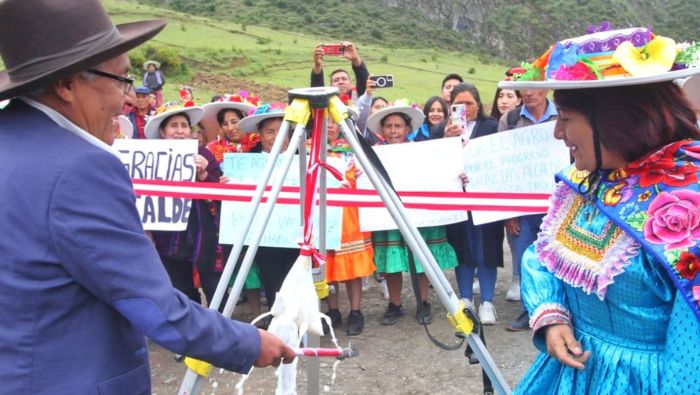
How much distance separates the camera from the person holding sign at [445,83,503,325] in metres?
4.92

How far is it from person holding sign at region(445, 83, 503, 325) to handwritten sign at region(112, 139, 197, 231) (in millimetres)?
2169

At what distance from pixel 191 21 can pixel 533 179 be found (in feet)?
160

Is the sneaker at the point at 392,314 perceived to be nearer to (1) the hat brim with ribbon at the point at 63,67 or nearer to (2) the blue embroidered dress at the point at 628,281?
(2) the blue embroidered dress at the point at 628,281

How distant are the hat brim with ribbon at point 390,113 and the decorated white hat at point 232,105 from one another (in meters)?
1.08


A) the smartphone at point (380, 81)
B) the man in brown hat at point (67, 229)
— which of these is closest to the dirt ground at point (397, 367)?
the man in brown hat at point (67, 229)

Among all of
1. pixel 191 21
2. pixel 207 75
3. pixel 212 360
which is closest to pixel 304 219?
pixel 212 360

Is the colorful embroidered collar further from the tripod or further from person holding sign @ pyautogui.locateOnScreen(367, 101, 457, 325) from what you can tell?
person holding sign @ pyautogui.locateOnScreen(367, 101, 457, 325)

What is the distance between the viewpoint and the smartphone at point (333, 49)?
494 cm

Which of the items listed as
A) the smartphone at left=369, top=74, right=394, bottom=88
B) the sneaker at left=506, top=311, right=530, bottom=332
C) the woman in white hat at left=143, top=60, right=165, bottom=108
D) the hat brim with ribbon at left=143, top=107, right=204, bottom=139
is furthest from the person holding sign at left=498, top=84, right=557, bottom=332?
the woman in white hat at left=143, top=60, right=165, bottom=108

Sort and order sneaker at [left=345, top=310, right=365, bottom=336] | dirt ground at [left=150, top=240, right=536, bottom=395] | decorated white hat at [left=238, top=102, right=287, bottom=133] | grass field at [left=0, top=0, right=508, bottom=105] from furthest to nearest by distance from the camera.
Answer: grass field at [left=0, top=0, right=508, bottom=105]
sneaker at [left=345, top=310, right=365, bottom=336]
decorated white hat at [left=238, top=102, right=287, bottom=133]
dirt ground at [left=150, top=240, right=536, bottom=395]

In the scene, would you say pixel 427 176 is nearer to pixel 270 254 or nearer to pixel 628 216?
pixel 270 254

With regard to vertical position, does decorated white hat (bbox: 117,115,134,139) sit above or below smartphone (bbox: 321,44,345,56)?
Answer: below

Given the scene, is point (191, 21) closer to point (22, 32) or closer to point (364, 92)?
point (364, 92)

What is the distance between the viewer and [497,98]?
19.1 ft
